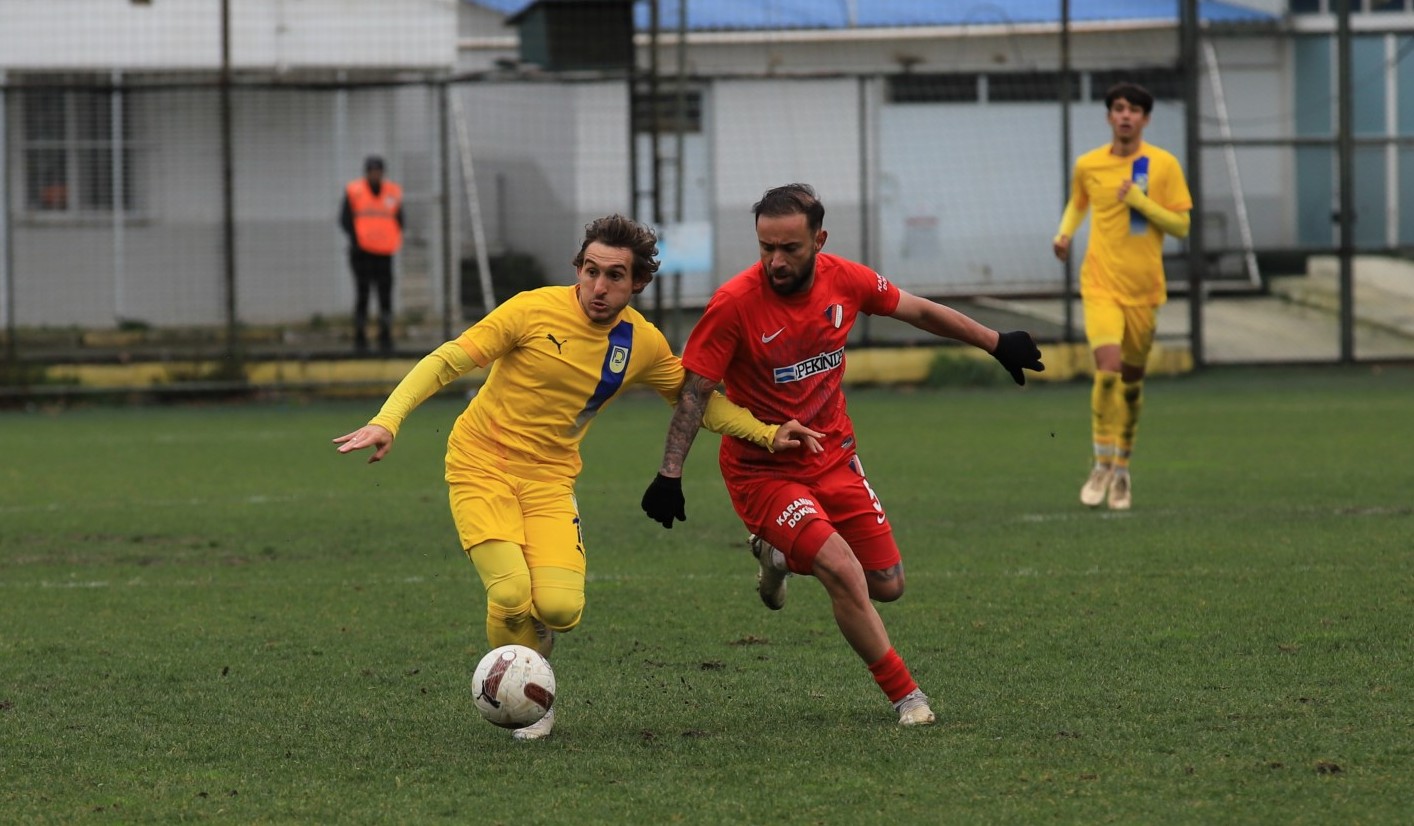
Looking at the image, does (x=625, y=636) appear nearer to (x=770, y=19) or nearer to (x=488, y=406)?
(x=488, y=406)

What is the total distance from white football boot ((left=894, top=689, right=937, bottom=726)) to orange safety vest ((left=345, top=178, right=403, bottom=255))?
13.6m

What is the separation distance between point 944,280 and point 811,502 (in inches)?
564

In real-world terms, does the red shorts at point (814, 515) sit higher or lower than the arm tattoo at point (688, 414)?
lower

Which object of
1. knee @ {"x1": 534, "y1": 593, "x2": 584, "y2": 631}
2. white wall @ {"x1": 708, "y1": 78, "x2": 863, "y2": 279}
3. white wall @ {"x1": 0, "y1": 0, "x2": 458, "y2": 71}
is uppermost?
white wall @ {"x1": 0, "y1": 0, "x2": 458, "y2": 71}

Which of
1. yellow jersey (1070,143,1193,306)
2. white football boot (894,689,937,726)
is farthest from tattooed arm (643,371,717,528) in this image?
yellow jersey (1070,143,1193,306)

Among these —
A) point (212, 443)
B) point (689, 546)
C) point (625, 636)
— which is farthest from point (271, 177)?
point (625, 636)

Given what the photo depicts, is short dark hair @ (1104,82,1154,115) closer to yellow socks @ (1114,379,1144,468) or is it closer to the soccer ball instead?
yellow socks @ (1114,379,1144,468)

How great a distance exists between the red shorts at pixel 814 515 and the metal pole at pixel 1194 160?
45.0ft

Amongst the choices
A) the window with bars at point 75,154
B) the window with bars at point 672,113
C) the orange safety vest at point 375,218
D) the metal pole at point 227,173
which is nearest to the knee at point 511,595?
the metal pole at point 227,173

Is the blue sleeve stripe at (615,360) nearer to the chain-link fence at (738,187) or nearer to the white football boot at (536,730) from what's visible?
the white football boot at (536,730)

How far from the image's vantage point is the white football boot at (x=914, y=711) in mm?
5340

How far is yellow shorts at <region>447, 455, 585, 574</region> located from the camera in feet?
18.6

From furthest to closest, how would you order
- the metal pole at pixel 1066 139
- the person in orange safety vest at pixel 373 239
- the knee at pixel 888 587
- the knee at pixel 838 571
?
the metal pole at pixel 1066 139 → the person in orange safety vest at pixel 373 239 → the knee at pixel 888 587 → the knee at pixel 838 571

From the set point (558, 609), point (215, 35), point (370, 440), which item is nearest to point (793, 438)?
point (558, 609)
